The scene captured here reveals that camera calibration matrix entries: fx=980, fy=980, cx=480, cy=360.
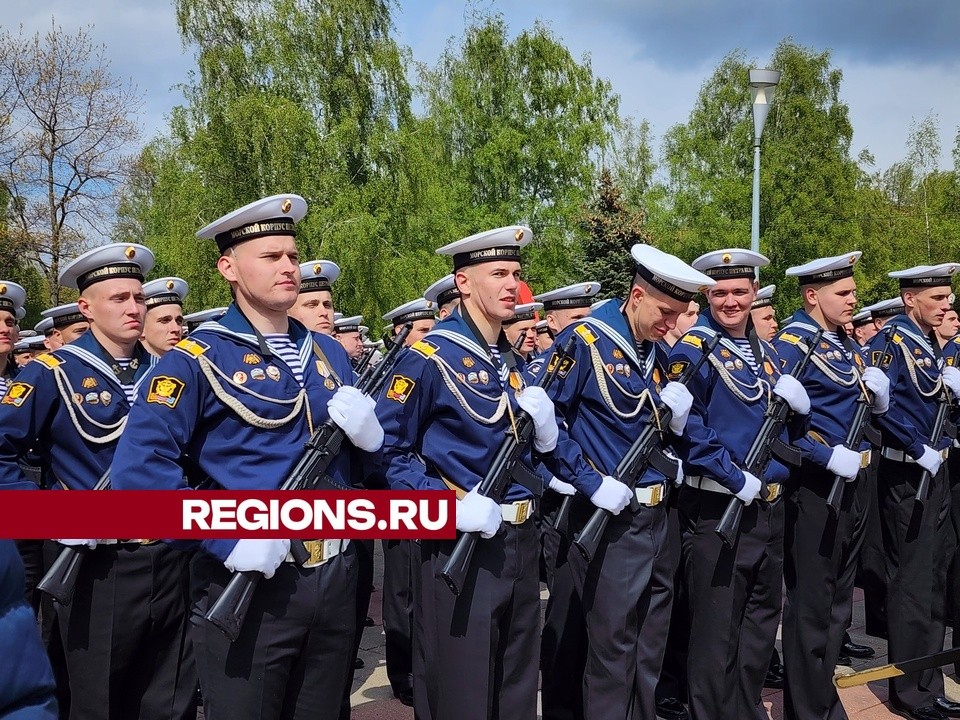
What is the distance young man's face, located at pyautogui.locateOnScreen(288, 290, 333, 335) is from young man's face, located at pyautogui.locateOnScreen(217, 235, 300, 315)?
2880mm

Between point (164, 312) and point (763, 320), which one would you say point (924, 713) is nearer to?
point (763, 320)

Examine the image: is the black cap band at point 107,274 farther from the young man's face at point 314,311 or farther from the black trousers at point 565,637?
the black trousers at point 565,637

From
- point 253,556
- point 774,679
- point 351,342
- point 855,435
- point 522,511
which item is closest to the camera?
point 253,556

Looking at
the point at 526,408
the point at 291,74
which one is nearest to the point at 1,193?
the point at 291,74

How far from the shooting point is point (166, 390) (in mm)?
3143

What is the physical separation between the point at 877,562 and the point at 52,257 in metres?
21.4

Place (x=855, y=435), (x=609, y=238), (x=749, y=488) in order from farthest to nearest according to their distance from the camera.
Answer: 1. (x=609, y=238)
2. (x=855, y=435)
3. (x=749, y=488)

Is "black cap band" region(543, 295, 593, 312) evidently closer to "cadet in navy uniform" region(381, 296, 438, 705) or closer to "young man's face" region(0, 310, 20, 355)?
"cadet in navy uniform" region(381, 296, 438, 705)

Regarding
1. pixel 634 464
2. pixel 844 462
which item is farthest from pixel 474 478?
pixel 844 462

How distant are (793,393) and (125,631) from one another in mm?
3364

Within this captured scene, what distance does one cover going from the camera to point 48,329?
8.24 m

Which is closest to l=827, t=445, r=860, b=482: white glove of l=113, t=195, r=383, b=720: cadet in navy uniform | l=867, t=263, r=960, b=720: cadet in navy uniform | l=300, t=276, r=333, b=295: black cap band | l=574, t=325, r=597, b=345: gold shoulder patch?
l=867, t=263, r=960, b=720: cadet in navy uniform

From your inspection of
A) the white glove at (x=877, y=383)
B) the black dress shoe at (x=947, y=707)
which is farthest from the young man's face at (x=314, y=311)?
the black dress shoe at (x=947, y=707)

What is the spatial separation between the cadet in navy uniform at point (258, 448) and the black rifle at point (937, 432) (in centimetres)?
368
